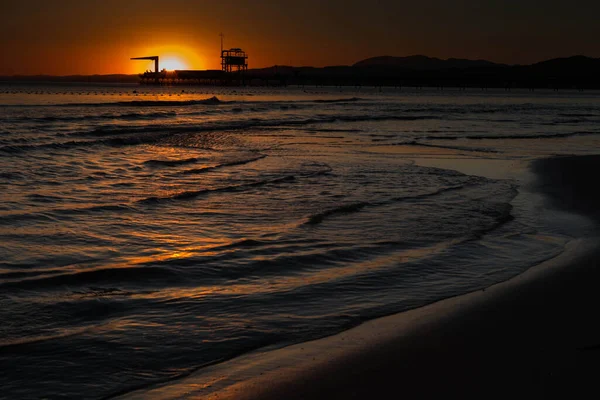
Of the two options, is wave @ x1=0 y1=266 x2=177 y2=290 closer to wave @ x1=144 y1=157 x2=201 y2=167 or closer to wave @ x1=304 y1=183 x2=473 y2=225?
wave @ x1=304 y1=183 x2=473 y2=225

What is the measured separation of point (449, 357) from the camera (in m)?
4.96

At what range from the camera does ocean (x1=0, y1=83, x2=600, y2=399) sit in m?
5.34

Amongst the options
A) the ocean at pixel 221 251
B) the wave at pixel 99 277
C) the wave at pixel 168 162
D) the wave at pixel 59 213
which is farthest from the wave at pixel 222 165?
the wave at pixel 99 277

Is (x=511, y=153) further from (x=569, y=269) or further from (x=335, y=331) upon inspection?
(x=335, y=331)

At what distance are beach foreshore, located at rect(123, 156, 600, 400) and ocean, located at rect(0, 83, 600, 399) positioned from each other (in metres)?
0.29

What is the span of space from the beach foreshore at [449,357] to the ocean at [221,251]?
0.95 feet

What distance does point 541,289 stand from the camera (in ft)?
22.2

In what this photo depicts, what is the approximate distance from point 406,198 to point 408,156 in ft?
28.1

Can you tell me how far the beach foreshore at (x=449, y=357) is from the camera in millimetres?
4355

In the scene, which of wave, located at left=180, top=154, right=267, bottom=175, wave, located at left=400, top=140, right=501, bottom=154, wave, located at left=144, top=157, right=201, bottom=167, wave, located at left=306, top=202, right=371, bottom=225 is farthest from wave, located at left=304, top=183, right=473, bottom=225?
wave, located at left=400, top=140, right=501, bottom=154

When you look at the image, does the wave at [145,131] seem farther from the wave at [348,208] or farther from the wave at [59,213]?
the wave at [348,208]

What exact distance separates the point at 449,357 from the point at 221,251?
13.8ft

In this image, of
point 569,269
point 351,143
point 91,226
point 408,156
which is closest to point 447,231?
point 569,269

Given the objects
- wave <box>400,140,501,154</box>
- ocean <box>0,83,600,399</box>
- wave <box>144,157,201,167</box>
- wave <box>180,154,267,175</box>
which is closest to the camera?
ocean <box>0,83,600,399</box>
